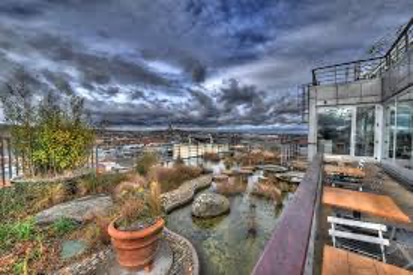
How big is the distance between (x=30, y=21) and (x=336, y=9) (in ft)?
17.6

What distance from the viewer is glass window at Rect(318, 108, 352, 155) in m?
7.22

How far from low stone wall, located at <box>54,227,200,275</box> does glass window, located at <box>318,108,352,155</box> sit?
6.23 metres

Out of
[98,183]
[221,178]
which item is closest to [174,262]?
[98,183]

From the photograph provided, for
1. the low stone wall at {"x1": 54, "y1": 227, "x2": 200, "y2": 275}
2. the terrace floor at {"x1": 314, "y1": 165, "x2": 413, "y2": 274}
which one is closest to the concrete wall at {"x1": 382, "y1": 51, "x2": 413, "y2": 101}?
the terrace floor at {"x1": 314, "y1": 165, "x2": 413, "y2": 274}

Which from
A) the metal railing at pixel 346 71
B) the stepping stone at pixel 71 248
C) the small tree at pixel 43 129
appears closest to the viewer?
the stepping stone at pixel 71 248

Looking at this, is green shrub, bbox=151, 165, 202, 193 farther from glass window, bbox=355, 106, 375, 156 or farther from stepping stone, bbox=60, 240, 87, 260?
glass window, bbox=355, 106, 375, 156

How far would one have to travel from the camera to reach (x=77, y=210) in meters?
4.20

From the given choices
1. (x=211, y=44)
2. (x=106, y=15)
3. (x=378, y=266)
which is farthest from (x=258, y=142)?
(x=378, y=266)

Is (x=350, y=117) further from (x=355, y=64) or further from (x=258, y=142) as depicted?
(x=258, y=142)

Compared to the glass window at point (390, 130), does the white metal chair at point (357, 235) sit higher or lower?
lower

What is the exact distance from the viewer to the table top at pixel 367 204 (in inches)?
77.3

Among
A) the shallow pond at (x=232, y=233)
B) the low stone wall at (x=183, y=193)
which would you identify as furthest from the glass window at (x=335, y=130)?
the low stone wall at (x=183, y=193)

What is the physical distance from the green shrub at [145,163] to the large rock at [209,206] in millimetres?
2344

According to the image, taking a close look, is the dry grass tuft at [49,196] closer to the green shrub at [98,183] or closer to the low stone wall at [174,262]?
the green shrub at [98,183]
